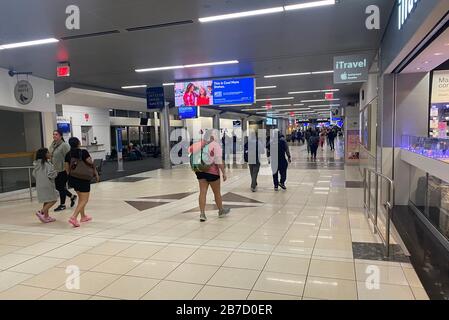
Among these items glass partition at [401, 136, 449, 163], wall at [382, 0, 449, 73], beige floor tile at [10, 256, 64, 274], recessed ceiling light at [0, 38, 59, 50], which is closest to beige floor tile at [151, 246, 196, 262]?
beige floor tile at [10, 256, 64, 274]

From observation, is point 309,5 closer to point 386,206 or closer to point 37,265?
point 386,206

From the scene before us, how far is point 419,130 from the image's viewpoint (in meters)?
5.88

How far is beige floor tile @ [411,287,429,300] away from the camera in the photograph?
8.98ft

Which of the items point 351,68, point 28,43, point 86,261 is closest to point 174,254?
point 86,261

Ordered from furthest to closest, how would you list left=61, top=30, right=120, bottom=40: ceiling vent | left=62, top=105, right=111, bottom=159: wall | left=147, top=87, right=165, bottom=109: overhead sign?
1. left=62, top=105, right=111, bottom=159: wall
2. left=147, top=87, right=165, bottom=109: overhead sign
3. left=61, top=30, right=120, bottom=40: ceiling vent

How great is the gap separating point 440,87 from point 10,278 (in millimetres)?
6754

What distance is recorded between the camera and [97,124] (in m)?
17.3

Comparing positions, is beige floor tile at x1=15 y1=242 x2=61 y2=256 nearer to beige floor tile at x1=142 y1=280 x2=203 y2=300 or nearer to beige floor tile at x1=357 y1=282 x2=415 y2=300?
beige floor tile at x1=142 y1=280 x2=203 y2=300

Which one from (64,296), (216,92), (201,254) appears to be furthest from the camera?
(216,92)

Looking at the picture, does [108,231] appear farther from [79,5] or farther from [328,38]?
[328,38]

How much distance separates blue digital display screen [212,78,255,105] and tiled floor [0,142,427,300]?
350 centimetres
